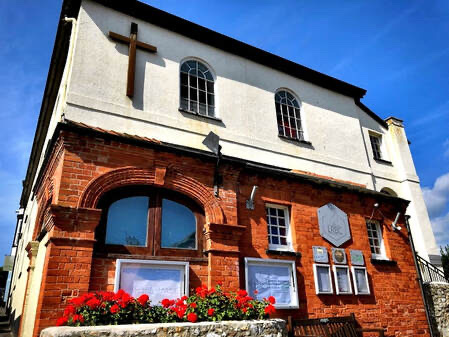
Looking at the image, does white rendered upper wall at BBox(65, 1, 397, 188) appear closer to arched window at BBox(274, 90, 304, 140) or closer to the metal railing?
arched window at BBox(274, 90, 304, 140)

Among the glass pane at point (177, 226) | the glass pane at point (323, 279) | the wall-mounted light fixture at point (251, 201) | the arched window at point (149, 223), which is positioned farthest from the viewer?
the glass pane at point (323, 279)

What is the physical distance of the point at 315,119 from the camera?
11852mm

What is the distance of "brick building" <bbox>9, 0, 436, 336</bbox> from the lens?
6289mm

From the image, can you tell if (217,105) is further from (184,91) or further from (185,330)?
(185,330)

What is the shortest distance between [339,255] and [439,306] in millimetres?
3959

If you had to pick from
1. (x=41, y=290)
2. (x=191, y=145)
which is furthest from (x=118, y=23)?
(x=41, y=290)

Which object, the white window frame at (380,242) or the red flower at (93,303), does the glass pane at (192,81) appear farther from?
the red flower at (93,303)

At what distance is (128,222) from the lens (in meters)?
6.65

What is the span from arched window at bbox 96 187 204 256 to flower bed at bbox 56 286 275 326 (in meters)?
1.17

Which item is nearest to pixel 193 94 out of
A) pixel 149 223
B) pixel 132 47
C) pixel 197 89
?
pixel 197 89

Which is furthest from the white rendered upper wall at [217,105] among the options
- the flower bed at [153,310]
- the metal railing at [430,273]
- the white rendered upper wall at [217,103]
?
the flower bed at [153,310]

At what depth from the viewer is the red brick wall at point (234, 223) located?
238 inches

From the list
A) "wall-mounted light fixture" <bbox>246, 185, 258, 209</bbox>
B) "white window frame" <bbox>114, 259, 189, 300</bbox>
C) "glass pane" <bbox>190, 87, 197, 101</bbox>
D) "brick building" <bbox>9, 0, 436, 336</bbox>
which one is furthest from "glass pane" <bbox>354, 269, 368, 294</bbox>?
"glass pane" <bbox>190, 87, 197, 101</bbox>

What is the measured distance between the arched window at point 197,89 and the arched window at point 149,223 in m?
3.12
